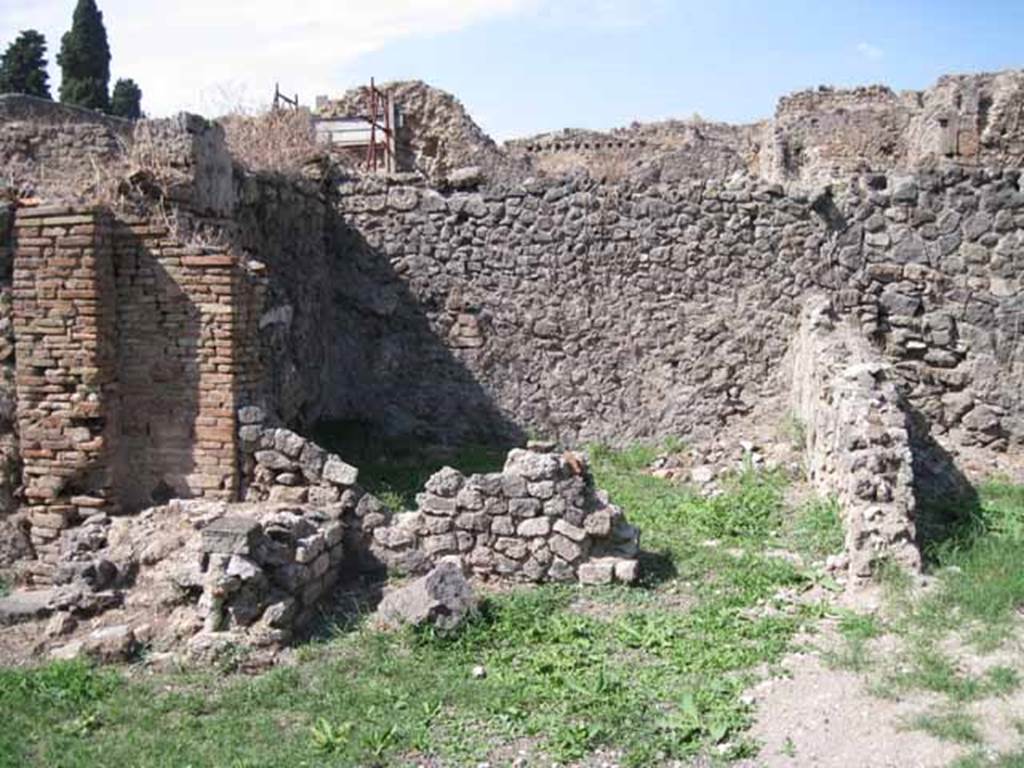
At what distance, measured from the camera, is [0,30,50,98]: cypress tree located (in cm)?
2866

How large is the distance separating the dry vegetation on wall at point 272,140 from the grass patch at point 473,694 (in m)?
5.35

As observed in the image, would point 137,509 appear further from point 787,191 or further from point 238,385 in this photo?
point 787,191

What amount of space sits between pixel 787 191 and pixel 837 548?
14.5 ft

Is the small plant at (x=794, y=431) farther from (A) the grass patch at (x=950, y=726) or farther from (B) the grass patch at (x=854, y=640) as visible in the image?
Result: (A) the grass patch at (x=950, y=726)

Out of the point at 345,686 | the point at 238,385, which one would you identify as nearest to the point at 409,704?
the point at 345,686

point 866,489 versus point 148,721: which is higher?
point 866,489

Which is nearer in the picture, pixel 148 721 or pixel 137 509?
pixel 148 721

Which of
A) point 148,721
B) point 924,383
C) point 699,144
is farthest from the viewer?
point 699,144

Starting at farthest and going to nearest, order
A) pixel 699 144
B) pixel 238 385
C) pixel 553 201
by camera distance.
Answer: pixel 699 144
pixel 553 201
pixel 238 385

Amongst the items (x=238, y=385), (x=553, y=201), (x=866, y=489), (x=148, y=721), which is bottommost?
(x=148, y=721)

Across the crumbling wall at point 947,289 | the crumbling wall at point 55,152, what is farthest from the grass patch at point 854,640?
the crumbling wall at point 55,152

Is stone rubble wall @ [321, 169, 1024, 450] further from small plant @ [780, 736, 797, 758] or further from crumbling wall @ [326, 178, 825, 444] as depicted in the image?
small plant @ [780, 736, 797, 758]

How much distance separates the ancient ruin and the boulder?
1.89 feet

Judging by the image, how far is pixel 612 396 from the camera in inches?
427
